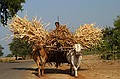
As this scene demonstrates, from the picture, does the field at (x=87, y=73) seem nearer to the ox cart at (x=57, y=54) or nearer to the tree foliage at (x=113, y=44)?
the ox cart at (x=57, y=54)

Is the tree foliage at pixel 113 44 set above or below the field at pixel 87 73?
above

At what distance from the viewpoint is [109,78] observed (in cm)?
1944

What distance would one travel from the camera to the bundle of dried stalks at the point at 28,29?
2264 cm

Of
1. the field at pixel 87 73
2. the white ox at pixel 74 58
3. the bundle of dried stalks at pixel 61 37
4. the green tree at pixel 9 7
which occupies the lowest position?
the field at pixel 87 73

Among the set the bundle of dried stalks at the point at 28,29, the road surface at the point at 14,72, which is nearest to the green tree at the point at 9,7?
the road surface at the point at 14,72

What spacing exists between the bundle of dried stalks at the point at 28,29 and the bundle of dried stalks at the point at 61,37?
47 centimetres

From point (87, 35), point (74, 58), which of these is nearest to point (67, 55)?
point (74, 58)

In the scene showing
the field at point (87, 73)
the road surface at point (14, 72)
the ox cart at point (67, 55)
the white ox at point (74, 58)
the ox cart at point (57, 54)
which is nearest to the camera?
the field at point (87, 73)

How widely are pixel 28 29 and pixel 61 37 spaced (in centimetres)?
240

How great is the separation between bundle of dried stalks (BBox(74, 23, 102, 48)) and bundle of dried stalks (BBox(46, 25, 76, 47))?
48 centimetres

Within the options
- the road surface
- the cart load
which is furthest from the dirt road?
the cart load

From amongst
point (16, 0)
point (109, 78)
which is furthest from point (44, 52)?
point (16, 0)

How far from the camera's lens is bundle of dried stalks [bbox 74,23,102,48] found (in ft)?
74.8

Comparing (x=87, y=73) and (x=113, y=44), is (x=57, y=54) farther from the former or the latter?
(x=113, y=44)
